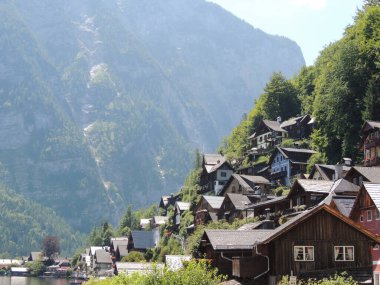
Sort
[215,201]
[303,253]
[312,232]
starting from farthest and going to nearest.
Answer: [215,201], [312,232], [303,253]

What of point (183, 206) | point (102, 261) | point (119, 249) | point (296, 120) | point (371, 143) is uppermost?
point (296, 120)

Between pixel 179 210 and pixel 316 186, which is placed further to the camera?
pixel 179 210

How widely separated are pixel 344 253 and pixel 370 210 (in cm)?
838

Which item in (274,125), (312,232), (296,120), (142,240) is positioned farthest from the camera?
(142,240)

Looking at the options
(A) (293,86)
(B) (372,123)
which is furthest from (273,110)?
(B) (372,123)

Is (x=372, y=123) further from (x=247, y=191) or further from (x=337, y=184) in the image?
(x=247, y=191)

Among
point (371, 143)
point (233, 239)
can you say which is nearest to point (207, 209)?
point (371, 143)

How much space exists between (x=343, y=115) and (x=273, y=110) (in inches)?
1989

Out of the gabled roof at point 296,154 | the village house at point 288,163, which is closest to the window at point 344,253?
the village house at point 288,163

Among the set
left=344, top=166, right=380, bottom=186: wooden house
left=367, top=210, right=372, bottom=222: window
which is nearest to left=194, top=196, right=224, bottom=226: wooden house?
left=344, top=166, right=380, bottom=186: wooden house

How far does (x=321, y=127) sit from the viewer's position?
340 feet

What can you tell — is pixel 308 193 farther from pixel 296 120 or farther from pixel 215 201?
pixel 296 120

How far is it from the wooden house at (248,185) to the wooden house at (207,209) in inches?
161

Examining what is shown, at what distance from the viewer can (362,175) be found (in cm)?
6297
